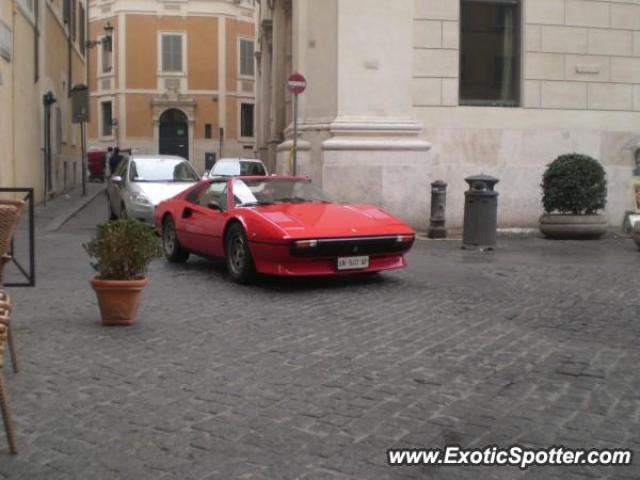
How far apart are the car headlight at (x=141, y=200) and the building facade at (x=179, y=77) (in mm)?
36425

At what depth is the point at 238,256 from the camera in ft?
32.4

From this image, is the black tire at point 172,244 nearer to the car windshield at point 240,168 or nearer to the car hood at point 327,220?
the car hood at point 327,220

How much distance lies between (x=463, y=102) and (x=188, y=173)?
5.77m

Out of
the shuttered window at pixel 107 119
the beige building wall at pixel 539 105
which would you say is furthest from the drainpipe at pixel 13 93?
the shuttered window at pixel 107 119

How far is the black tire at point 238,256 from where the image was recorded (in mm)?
9545

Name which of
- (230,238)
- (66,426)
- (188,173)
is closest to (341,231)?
(230,238)

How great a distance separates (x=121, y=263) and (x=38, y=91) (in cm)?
1672

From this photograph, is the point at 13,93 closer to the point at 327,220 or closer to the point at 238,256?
the point at 238,256

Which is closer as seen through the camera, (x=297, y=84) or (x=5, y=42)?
(x=297, y=84)

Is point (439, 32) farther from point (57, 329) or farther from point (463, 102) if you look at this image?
point (57, 329)

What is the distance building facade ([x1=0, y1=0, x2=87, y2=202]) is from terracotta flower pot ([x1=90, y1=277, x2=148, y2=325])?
11.4m

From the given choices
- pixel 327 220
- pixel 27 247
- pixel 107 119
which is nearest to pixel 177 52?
pixel 107 119

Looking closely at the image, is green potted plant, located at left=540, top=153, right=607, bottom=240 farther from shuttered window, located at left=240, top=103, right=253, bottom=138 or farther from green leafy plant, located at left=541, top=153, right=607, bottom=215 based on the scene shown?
shuttered window, located at left=240, top=103, right=253, bottom=138

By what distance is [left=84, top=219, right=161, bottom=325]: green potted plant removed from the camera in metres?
7.16
